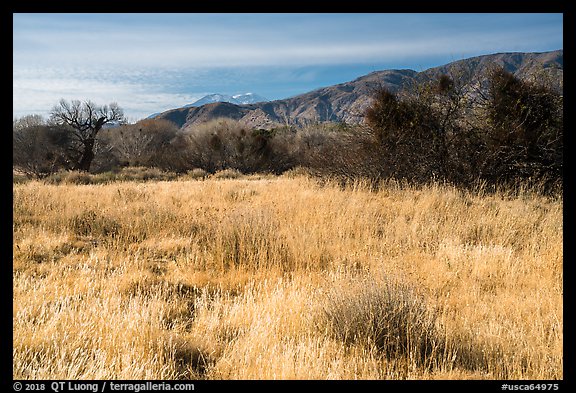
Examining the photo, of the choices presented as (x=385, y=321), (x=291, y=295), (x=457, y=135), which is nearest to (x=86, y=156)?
(x=457, y=135)

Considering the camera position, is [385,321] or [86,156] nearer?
[385,321]

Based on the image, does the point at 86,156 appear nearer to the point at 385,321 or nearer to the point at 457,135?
the point at 457,135

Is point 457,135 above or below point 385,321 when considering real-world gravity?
above

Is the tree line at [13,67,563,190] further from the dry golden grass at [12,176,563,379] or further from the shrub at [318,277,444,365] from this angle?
the shrub at [318,277,444,365]

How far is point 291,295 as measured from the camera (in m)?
3.30

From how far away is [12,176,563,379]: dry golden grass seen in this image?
2283 mm

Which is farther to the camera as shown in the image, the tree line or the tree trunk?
the tree trunk

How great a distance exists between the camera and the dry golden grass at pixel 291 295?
7.49ft

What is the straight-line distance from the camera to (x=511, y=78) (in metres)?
10.2

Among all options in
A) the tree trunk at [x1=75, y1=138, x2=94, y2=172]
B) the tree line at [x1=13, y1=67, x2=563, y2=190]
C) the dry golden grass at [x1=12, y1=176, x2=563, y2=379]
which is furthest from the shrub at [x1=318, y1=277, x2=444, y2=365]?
the tree trunk at [x1=75, y1=138, x2=94, y2=172]

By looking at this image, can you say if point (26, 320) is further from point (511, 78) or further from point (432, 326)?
point (511, 78)

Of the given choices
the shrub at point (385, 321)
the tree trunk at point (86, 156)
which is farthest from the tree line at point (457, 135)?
the tree trunk at point (86, 156)

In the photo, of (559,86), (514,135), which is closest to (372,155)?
(514,135)
